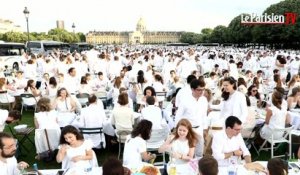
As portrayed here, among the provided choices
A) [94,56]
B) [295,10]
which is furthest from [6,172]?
[295,10]

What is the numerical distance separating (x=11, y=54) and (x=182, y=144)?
2688 cm

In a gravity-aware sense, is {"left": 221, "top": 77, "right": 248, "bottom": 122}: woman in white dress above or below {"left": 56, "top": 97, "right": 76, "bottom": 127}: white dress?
above

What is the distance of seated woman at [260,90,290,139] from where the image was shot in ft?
23.5

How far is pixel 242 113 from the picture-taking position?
6.21 m

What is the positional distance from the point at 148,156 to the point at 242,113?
193cm

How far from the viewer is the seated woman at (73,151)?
4914 millimetres

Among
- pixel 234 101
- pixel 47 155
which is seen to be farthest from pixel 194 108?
pixel 47 155

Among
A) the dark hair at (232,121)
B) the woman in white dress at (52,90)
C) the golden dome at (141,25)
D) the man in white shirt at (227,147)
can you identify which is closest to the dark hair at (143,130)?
the man in white shirt at (227,147)

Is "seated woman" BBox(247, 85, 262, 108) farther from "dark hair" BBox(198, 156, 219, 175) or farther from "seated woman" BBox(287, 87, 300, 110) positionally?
"dark hair" BBox(198, 156, 219, 175)

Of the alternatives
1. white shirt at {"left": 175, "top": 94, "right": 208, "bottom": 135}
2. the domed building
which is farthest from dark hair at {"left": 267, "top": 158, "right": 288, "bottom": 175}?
the domed building

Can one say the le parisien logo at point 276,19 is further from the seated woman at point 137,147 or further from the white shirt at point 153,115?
the seated woman at point 137,147

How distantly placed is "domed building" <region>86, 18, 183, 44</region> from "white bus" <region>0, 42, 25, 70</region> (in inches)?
5632

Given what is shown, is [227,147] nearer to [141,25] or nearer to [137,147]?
[137,147]

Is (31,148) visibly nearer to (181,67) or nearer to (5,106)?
(5,106)
